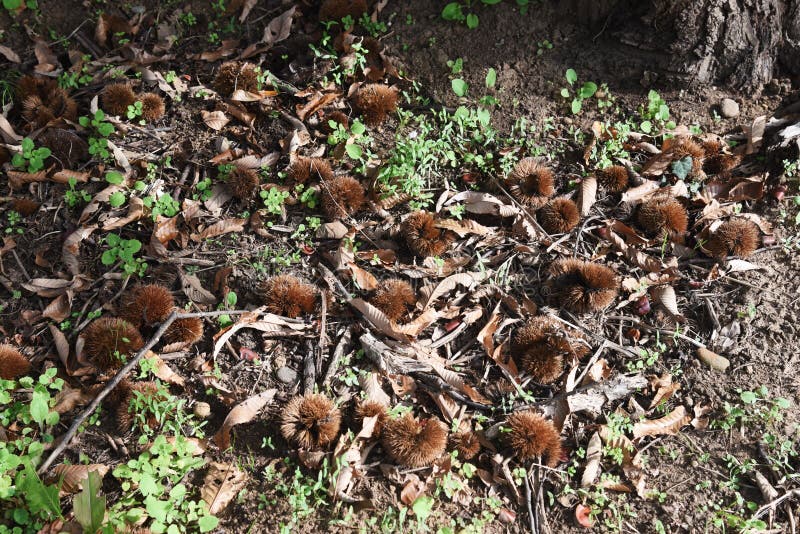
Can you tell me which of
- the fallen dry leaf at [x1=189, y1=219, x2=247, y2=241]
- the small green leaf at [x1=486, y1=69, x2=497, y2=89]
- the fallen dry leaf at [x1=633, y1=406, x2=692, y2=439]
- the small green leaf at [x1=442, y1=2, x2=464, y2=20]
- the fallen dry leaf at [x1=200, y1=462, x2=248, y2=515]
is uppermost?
the small green leaf at [x1=442, y1=2, x2=464, y2=20]

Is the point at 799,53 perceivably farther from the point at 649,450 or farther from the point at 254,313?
the point at 254,313

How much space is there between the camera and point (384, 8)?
4828mm

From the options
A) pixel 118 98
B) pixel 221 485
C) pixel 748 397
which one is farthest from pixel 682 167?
pixel 118 98

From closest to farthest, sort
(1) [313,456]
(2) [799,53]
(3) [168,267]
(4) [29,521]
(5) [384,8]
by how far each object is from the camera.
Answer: (4) [29,521]
(1) [313,456]
(3) [168,267]
(2) [799,53]
(5) [384,8]

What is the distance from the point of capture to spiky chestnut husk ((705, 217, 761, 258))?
Result: 382 cm

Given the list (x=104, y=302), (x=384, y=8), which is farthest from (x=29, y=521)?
(x=384, y=8)

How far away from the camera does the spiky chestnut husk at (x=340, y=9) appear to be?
15.4 feet

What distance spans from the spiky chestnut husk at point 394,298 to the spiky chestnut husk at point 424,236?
0.86ft

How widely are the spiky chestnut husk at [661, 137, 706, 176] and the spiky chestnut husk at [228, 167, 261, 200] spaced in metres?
2.79

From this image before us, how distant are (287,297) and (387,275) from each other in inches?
25.4

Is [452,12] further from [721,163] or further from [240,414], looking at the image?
[240,414]

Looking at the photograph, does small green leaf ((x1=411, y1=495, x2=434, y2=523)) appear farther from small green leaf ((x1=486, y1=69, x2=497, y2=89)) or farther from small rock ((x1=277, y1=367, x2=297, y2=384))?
small green leaf ((x1=486, y1=69, x2=497, y2=89))

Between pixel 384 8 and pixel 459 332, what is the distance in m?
2.70

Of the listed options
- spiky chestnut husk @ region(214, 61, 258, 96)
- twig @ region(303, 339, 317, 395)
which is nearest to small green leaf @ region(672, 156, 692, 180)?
twig @ region(303, 339, 317, 395)
